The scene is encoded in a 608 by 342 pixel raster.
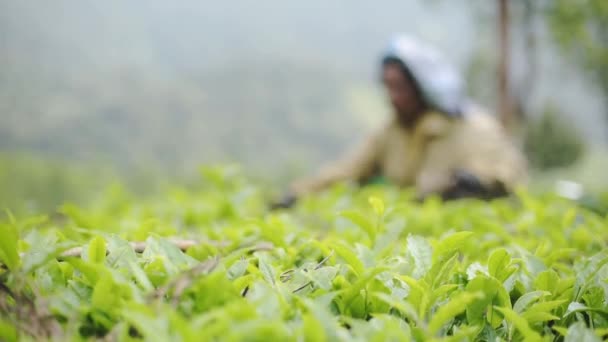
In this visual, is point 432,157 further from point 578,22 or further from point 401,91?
point 578,22

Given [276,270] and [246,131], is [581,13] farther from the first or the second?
[246,131]

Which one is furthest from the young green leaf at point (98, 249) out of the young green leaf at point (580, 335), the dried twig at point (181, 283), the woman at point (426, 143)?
the woman at point (426, 143)

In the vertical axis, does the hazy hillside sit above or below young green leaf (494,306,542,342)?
above

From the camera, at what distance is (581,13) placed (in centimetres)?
603

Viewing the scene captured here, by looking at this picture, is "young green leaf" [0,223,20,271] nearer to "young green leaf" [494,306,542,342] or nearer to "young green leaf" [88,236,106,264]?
"young green leaf" [88,236,106,264]

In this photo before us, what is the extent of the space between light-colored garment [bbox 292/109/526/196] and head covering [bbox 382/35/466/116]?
65 millimetres

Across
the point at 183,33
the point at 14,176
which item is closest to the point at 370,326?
the point at 14,176

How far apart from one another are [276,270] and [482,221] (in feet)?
2.01

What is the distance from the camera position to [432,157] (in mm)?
2443

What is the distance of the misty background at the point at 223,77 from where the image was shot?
327 cm

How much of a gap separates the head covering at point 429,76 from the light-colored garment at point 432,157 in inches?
2.5

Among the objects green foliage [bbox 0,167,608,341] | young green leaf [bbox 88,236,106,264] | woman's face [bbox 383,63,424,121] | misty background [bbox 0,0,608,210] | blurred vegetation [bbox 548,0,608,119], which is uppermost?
misty background [bbox 0,0,608,210]

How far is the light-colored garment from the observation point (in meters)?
2.26

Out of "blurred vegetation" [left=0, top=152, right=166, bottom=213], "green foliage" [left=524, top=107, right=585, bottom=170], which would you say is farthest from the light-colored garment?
"green foliage" [left=524, top=107, right=585, bottom=170]
